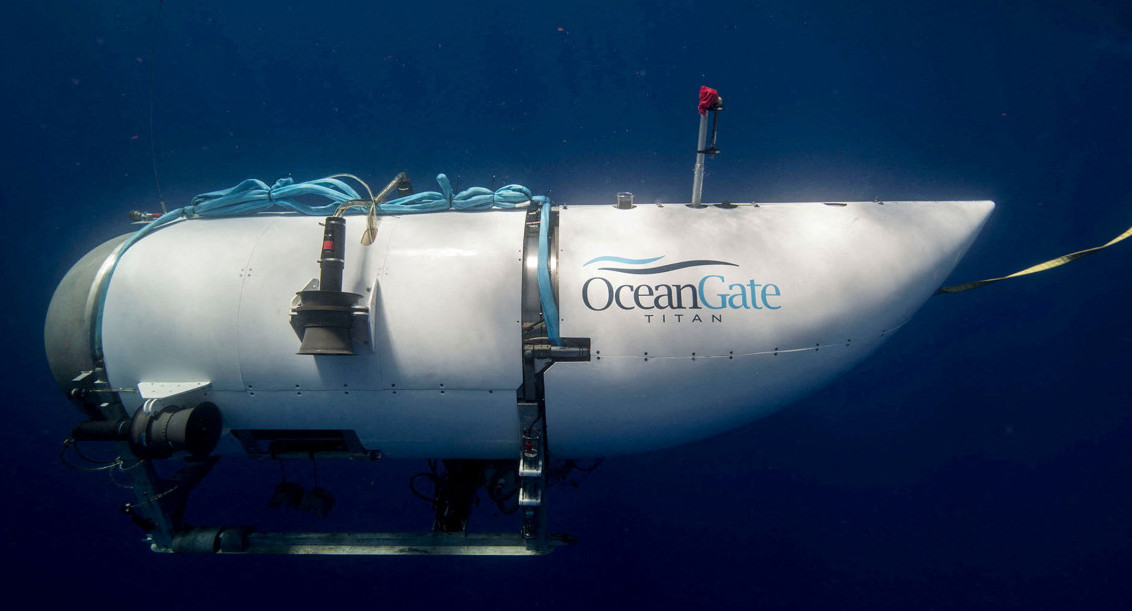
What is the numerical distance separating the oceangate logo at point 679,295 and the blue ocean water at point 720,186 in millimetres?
1287

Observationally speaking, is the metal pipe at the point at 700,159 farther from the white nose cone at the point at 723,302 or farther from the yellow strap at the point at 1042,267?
the yellow strap at the point at 1042,267

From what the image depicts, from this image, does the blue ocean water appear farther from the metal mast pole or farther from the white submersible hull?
the white submersible hull

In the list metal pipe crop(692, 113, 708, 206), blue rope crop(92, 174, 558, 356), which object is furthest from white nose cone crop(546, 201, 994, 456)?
blue rope crop(92, 174, 558, 356)

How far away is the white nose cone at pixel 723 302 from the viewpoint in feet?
5.06

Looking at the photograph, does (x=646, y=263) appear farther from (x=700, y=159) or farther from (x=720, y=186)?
(x=720, y=186)

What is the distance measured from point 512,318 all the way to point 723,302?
2.62 ft

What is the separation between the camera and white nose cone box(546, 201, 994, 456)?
1.54 m

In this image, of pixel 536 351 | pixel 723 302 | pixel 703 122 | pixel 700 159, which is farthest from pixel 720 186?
pixel 536 351

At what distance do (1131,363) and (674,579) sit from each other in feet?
12.1

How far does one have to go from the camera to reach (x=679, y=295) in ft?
5.06

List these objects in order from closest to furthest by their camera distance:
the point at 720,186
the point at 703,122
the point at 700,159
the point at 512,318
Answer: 1. the point at 512,318
2. the point at 703,122
3. the point at 700,159
4. the point at 720,186

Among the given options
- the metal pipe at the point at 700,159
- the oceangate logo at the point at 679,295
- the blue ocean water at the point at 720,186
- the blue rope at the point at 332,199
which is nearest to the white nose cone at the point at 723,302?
the oceangate logo at the point at 679,295

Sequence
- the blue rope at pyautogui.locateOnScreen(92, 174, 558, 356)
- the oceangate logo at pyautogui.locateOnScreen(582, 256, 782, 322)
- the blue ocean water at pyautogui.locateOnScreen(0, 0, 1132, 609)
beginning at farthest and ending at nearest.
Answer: the blue ocean water at pyautogui.locateOnScreen(0, 0, 1132, 609), the blue rope at pyautogui.locateOnScreen(92, 174, 558, 356), the oceangate logo at pyautogui.locateOnScreen(582, 256, 782, 322)

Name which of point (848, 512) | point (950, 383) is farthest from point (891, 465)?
point (950, 383)
